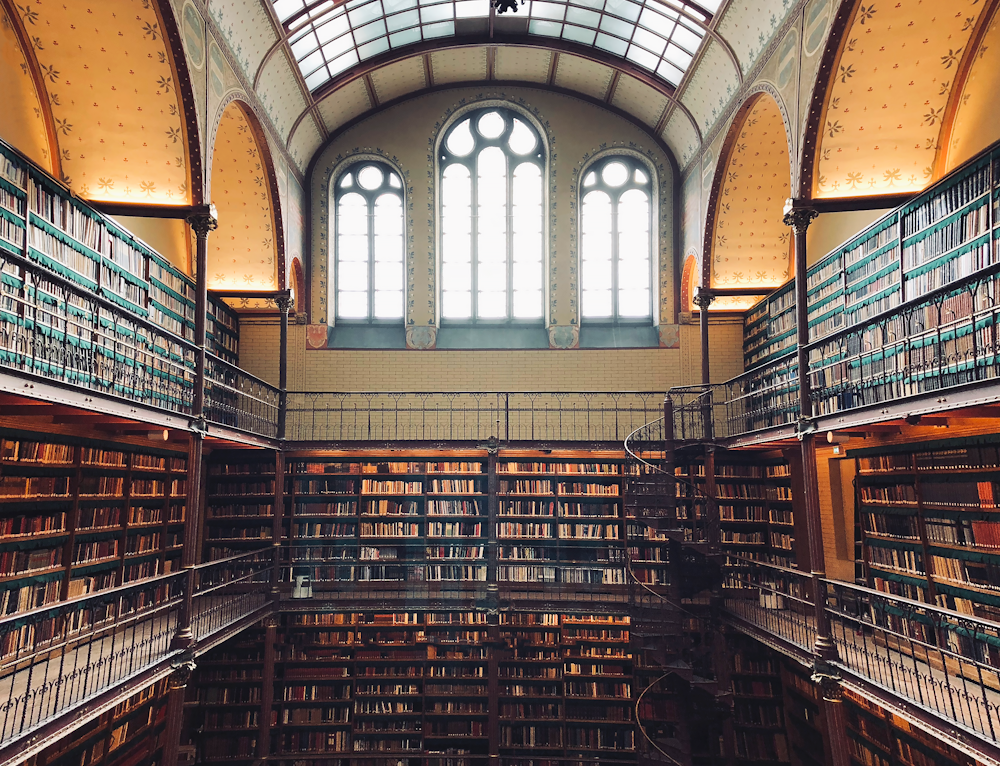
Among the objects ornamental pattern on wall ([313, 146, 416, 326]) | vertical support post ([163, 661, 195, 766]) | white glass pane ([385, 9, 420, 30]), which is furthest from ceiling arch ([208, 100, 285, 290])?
vertical support post ([163, 661, 195, 766])

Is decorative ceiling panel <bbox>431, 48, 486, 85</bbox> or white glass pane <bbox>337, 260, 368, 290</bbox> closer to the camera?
decorative ceiling panel <bbox>431, 48, 486, 85</bbox>

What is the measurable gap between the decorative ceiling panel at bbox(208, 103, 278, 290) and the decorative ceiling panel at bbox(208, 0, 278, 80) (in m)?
0.69

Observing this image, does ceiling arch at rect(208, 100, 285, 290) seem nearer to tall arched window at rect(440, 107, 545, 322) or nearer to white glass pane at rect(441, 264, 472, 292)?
white glass pane at rect(441, 264, 472, 292)

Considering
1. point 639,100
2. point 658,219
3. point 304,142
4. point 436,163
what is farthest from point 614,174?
point 304,142

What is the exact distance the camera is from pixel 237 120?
30.5ft

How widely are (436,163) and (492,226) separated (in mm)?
1378

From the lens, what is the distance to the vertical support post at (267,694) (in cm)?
902

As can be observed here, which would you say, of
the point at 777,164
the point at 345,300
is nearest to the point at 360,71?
the point at 345,300

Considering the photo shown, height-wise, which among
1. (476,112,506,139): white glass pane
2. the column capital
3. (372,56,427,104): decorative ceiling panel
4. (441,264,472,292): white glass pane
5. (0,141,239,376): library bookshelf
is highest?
(372,56,427,104): decorative ceiling panel

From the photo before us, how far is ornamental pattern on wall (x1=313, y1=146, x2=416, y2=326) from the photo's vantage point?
12.1 meters

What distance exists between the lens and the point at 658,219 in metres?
12.2

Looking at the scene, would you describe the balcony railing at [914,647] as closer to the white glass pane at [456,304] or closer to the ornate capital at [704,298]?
the ornate capital at [704,298]

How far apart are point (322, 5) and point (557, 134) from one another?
14.3ft

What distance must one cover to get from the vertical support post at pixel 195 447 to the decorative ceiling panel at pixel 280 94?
9.44 feet
